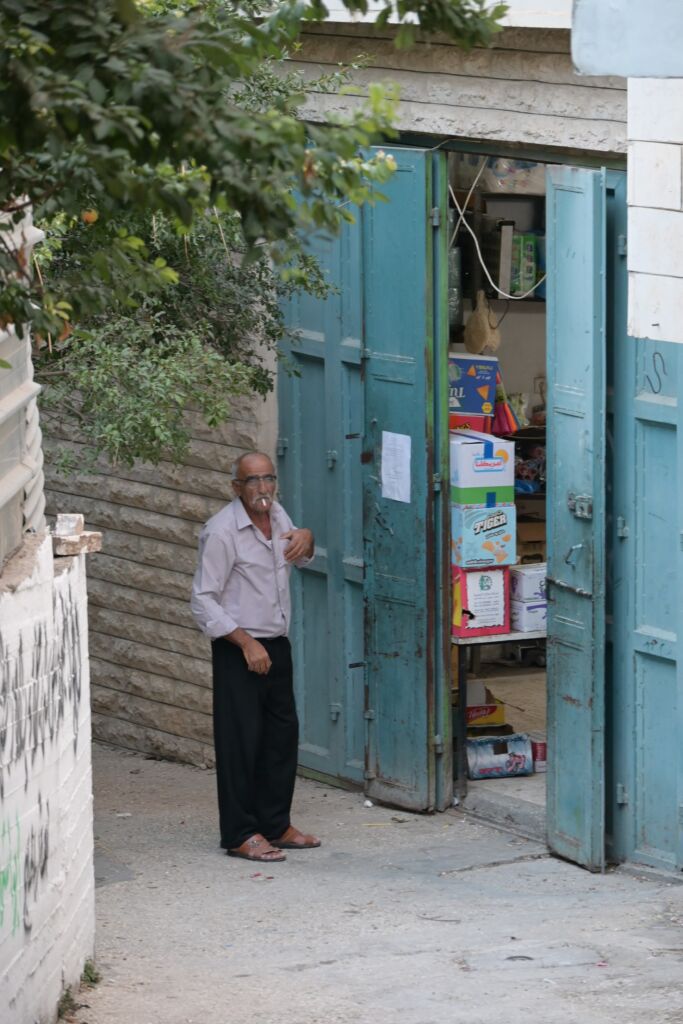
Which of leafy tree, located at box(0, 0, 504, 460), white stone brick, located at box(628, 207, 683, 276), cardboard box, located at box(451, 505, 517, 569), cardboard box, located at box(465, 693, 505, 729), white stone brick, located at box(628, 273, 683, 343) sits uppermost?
leafy tree, located at box(0, 0, 504, 460)

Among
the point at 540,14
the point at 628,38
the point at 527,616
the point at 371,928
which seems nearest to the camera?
the point at 628,38

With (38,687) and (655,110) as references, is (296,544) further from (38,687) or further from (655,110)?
(38,687)

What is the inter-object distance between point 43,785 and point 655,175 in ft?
10.3

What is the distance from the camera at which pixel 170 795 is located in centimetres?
977

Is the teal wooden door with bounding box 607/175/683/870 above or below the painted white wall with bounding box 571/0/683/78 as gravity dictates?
below

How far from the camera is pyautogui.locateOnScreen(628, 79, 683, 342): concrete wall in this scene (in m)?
Result: 6.88

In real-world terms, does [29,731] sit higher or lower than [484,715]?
higher

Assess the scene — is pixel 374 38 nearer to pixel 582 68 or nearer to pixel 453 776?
pixel 582 68

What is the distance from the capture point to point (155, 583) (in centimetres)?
1036

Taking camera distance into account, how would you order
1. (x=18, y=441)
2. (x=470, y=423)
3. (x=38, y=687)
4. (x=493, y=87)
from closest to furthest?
(x=38, y=687) → (x=18, y=441) → (x=493, y=87) → (x=470, y=423)

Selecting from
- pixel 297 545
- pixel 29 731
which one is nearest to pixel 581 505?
pixel 297 545

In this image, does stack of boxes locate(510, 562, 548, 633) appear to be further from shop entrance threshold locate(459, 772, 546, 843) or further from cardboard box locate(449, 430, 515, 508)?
shop entrance threshold locate(459, 772, 546, 843)

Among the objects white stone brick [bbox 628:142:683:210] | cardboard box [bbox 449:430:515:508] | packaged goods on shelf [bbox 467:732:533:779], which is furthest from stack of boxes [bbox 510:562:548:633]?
Result: white stone brick [bbox 628:142:683:210]

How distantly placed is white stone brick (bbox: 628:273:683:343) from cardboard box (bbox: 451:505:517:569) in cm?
183
